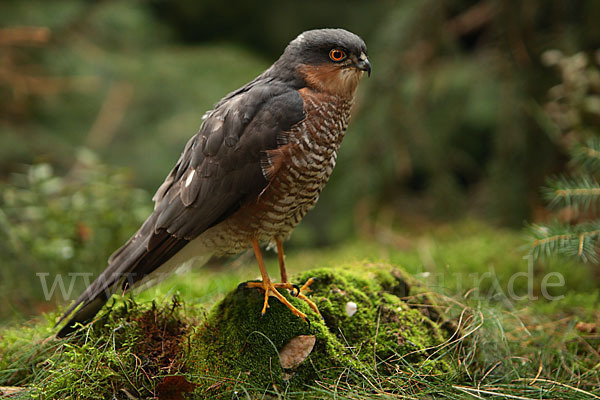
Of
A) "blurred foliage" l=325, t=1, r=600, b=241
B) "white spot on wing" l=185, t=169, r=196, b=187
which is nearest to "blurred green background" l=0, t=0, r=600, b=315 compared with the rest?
"blurred foliage" l=325, t=1, r=600, b=241

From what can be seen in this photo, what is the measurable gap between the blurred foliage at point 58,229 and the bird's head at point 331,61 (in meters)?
2.16

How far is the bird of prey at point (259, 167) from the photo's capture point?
2.57 meters

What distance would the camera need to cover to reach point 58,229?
4.14 metres

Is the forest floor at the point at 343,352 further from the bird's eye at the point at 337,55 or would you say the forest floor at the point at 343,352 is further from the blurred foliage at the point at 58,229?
the bird's eye at the point at 337,55

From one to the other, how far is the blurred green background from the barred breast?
1829mm

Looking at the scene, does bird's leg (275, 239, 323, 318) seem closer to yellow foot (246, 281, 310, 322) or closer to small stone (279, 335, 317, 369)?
yellow foot (246, 281, 310, 322)

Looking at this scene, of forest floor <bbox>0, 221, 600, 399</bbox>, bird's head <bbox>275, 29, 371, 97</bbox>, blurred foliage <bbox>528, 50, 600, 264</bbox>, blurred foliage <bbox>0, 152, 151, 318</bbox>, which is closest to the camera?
forest floor <bbox>0, 221, 600, 399</bbox>

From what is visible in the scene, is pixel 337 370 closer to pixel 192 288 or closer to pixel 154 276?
pixel 154 276

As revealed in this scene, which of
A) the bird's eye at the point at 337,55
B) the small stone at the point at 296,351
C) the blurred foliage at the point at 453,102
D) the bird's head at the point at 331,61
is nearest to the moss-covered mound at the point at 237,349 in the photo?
the small stone at the point at 296,351

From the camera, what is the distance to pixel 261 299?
264 cm

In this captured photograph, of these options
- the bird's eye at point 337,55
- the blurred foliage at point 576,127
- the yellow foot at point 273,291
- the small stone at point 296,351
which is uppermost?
the bird's eye at point 337,55

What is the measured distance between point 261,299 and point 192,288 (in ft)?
3.91

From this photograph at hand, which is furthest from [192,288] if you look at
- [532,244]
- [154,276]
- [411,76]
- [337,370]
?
[411,76]

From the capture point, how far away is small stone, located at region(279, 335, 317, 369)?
2.45 metres
